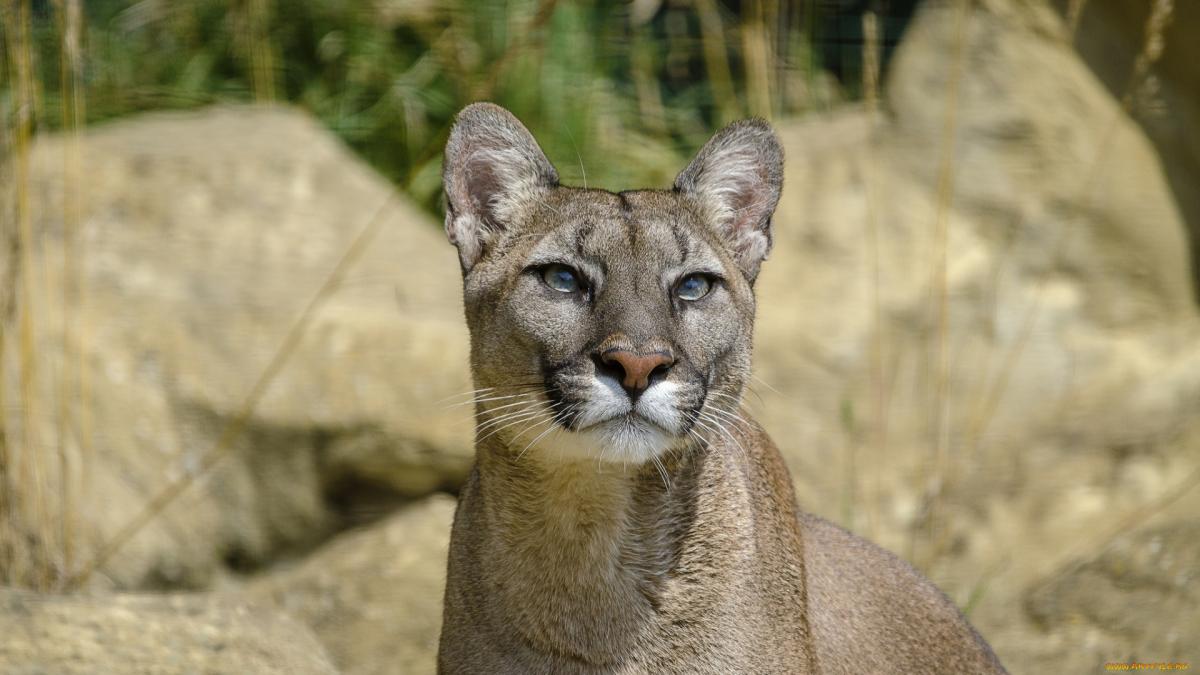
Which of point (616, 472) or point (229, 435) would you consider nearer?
point (616, 472)

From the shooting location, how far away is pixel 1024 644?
6680mm

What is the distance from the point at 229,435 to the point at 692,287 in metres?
3.41

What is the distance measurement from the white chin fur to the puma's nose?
2 centimetres

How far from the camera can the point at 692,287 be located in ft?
14.9

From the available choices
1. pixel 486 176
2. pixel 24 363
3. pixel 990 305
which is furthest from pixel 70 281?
pixel 990 305

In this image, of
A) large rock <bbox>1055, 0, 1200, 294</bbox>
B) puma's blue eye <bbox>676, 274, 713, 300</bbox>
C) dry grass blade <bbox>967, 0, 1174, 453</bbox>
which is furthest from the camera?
large rock <bbox>1055, 0, 1200, 294</bbox>

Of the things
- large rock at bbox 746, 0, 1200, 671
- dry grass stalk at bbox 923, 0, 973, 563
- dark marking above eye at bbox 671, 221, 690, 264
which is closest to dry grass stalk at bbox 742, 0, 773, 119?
large rock at bbox 746, 0, 1200, 671

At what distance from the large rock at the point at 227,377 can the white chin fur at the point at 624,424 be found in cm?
406

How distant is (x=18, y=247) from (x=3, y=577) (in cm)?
141

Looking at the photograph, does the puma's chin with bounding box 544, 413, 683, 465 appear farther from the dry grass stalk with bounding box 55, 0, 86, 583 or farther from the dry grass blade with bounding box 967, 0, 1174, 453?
the dry grass blade with bounding box 967, 0, 1174, 453

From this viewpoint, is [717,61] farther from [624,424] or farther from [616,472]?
[624,424]

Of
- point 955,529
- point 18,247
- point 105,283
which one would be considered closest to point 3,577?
point 18,247

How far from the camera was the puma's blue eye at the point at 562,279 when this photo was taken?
4.45m

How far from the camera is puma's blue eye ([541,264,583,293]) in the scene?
445 cm
